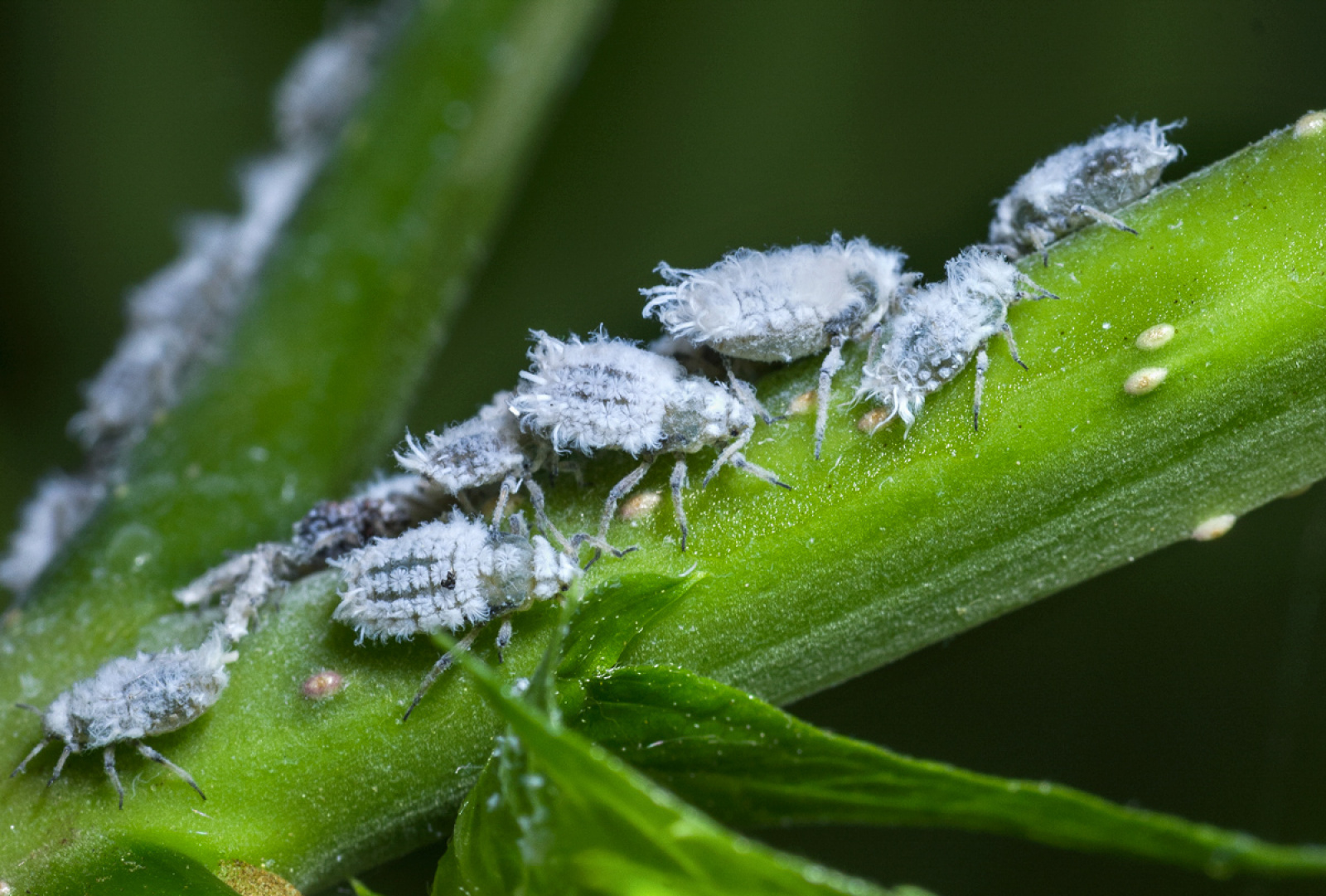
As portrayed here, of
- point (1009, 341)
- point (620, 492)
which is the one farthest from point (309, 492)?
point (1009, 341)

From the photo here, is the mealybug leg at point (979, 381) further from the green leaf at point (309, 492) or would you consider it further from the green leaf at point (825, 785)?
the green leaf at point (309, 492)

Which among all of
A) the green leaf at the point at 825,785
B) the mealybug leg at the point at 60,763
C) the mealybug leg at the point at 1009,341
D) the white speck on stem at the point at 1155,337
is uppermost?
the mealybug leg at the point at 60,763

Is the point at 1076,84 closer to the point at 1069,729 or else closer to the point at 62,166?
the point at 1069,729

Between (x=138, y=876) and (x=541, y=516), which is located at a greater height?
(x=541, y=516)

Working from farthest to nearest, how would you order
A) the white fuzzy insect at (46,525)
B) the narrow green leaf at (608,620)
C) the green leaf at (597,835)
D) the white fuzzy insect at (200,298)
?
1. the white fuzzy insect at (200,298)
2. the white fuzzy insect at (46,525)
3. the narrow green leaf at (608,620)
4. the green leaf at (597,835)

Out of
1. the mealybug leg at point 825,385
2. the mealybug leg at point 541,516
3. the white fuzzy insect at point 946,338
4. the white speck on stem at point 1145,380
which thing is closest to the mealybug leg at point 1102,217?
the white fuzzy insect at point 946,338

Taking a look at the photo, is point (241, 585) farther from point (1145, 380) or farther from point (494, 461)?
point (1145, 380)

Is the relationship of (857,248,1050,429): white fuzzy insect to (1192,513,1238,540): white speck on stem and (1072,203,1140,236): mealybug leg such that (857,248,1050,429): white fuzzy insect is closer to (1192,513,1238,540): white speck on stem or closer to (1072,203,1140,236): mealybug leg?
(1072,203,1140,236): mealybug leg
